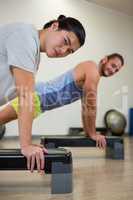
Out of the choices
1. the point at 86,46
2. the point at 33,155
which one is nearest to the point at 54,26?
the point at 33,155

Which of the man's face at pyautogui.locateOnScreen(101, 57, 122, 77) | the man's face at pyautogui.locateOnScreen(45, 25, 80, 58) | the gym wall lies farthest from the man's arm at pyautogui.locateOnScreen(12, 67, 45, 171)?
the gym wall

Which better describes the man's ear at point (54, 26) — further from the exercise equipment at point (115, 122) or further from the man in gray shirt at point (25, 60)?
the exercise equipment at point (115, 122)

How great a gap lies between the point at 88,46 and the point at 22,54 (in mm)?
3679

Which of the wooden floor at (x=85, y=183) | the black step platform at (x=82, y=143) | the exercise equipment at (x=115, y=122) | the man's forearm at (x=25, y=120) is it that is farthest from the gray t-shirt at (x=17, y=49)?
the exercise equipment at (x=115, y=122)

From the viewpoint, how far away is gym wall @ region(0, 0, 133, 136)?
4.57 m

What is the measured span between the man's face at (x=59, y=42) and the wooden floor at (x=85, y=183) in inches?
26.5

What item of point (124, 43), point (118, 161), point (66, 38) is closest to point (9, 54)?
point (66, 38)

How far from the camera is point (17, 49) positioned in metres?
1.52

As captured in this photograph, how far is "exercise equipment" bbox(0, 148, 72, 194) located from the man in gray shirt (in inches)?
4.5

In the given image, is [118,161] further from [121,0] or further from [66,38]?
[121,0]

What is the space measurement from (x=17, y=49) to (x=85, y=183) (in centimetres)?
87

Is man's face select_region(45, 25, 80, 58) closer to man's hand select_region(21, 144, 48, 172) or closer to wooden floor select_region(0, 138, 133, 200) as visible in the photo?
man's hand select_region(21, 144, 48, 172)

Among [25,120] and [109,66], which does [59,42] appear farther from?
[109,66]

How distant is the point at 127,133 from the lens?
5574mm
